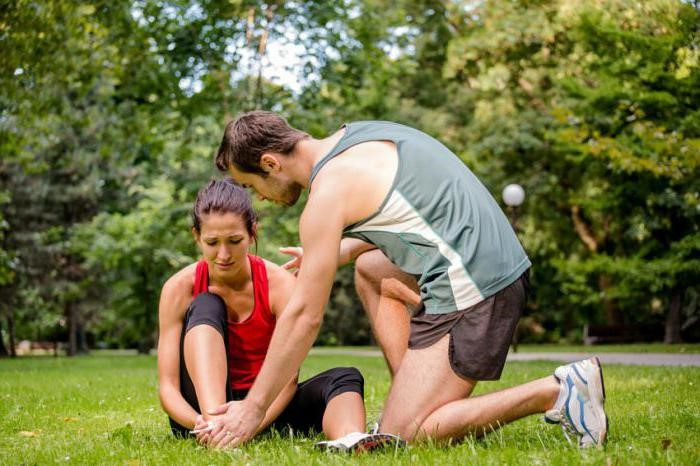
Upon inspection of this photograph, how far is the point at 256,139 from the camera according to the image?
3.82 m

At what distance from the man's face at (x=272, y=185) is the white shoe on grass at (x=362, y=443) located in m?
1.18

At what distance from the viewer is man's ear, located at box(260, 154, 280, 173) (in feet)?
12.6

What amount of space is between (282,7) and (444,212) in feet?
42.8

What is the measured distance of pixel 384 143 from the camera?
379 centimetres

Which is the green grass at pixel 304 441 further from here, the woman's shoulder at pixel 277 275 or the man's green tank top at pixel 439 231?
the woman's shoulder at pixel 277 275

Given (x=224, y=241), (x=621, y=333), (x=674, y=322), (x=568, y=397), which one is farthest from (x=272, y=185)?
(x=621, y=333)

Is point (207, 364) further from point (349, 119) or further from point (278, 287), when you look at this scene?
point (349, 119)

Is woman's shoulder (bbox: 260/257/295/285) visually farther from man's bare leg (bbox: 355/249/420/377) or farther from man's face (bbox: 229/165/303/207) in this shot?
man's face (bbox: 229/165/303/207)

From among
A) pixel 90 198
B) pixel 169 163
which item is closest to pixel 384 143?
pixel 169 163

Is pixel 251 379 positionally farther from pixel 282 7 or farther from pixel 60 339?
pixel 60 339

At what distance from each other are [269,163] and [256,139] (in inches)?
5.3

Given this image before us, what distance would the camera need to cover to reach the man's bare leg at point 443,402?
3.53m

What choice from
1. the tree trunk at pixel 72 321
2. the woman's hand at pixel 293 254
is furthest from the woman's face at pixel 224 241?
the tree trunk at pixel 72 321

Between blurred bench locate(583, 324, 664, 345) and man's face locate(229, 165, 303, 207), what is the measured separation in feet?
78.2
